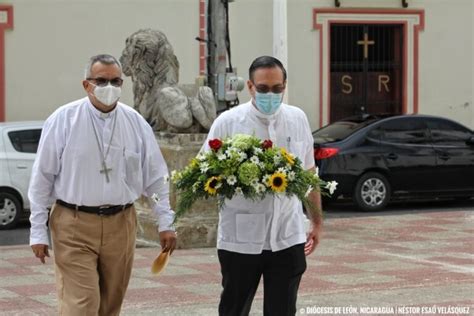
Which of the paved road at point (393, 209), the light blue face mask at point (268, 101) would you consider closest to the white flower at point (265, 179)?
the light blue face mask at point (268, 101)

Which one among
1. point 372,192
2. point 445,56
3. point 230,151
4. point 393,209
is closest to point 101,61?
point 230,151

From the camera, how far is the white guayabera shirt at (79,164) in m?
5.80

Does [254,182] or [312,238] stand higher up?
[254,182]

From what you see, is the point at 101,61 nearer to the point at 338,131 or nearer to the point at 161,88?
the point at 161,88

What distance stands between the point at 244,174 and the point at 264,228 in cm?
37

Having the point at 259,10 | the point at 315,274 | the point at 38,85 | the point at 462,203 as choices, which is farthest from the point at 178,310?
the point at 259,10

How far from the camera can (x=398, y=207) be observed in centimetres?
1794

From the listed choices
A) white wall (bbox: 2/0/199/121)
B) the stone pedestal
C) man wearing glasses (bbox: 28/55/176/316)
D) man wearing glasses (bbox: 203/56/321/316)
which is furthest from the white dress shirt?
white wall (bbox: 2/0/199/121)

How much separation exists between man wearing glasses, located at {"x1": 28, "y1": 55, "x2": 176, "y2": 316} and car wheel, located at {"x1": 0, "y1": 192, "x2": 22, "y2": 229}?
9271 mm

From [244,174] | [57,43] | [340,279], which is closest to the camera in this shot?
[244,174]

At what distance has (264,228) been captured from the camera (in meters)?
5.59

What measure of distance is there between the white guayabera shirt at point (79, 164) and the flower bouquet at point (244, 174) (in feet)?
1.43

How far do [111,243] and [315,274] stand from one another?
4.68 metres

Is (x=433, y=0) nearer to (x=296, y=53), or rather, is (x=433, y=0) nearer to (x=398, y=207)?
(x=296, y=53)
